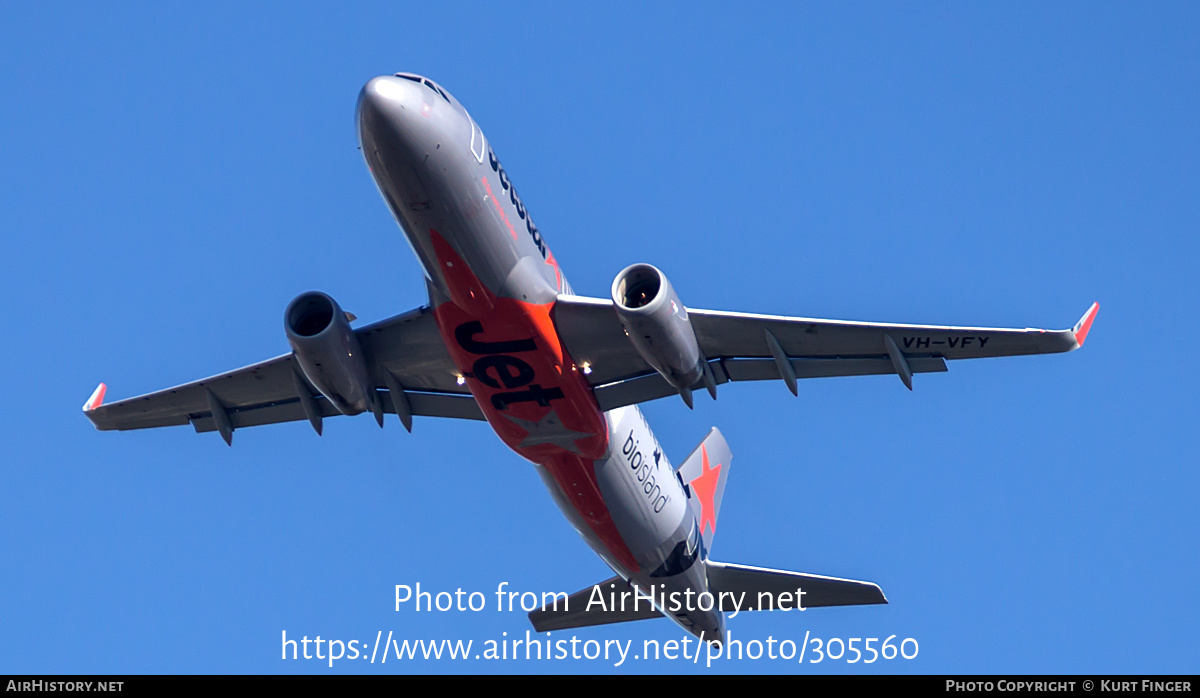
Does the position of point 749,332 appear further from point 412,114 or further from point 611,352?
point 412,114

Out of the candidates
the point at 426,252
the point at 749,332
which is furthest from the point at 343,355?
the point at 749,332

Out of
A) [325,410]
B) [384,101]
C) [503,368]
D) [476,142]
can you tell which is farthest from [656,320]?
[325,410]

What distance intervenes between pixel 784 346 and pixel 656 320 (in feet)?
11.1

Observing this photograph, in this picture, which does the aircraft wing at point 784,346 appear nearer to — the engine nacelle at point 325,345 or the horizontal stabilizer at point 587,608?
the engine nacelle at point 325,345

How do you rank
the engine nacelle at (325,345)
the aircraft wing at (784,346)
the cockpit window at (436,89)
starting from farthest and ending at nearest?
the engine nacelle at (325,345)
the aircraft wing at (784,346)
the cockpit window at (436,89)

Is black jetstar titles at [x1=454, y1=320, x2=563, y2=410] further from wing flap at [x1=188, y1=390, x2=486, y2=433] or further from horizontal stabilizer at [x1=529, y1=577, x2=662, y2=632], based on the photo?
horizontal stabilizer at [x1=529, y1=577, x2=662, y2=632]

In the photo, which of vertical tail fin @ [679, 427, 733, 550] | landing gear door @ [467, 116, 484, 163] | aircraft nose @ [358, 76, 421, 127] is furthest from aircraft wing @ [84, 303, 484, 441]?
vertical tail fin @ [679, 427, 733, 550]

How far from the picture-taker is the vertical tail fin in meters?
Result: 31.3

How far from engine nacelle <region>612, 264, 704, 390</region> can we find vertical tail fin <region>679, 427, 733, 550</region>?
8195mm

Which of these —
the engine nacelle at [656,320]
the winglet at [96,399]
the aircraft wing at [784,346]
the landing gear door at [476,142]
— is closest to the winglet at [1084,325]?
the aircraft wing at [784,346]

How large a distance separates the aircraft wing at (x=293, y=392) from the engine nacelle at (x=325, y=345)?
43.7 inches

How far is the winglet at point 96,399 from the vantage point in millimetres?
26984

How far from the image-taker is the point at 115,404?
26922 millimetres

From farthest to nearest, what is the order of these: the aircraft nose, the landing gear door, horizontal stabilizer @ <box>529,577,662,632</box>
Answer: horizontal stabilizer @ <box>529,577,662,632</box> < the landing gear door < the aircraft nose
